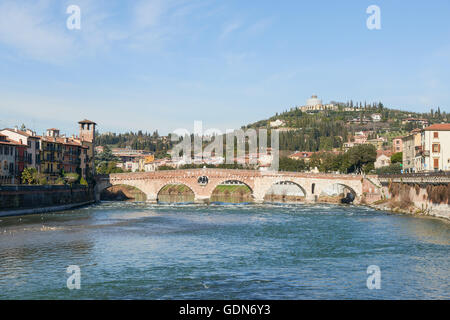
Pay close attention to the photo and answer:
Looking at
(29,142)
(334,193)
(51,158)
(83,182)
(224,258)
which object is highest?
(29,142)

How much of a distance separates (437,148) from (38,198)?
47749mm

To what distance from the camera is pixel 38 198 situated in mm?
53406

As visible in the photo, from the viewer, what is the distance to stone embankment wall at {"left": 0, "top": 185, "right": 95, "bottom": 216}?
47.5 metres

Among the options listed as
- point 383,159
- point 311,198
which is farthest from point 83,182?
point 383,159

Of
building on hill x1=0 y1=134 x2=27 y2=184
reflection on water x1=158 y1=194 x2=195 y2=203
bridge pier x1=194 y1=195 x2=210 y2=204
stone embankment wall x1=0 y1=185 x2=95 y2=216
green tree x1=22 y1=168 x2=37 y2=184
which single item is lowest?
reflection on water x1=158 y1=194 x2=195 y2=203

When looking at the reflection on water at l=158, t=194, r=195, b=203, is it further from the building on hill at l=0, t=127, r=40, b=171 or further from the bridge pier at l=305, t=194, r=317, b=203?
the building on hill at l=0, t=127, r=40, b=171

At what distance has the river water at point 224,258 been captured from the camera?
20.0 m

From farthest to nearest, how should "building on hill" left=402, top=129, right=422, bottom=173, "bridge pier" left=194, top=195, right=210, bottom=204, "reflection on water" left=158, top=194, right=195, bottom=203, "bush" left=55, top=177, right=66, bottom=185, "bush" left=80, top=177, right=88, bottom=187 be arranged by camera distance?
1. "reflection on water" left=158, top=194, right=195, bottom=203
2. "bridge pier" left=194, top=195, right=210, bottom=204
3. "bush" left=80, top=177, right=88, bottom=187
4. "building on hill" left=402, top=129, right=422, bottom=173
5. "bush" left=55, top=177, right=66, bottom=185

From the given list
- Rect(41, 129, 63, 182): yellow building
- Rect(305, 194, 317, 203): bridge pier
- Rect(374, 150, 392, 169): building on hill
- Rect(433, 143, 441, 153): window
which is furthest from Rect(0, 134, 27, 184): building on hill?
Rect(374, 150, 392, 169): building on hill

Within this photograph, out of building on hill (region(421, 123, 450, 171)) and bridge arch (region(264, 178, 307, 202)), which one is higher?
building on hill (region(421, 123, 450, 171))

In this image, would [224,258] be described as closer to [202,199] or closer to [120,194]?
[202,199]

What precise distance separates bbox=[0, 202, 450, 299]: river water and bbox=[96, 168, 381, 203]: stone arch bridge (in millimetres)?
25155
